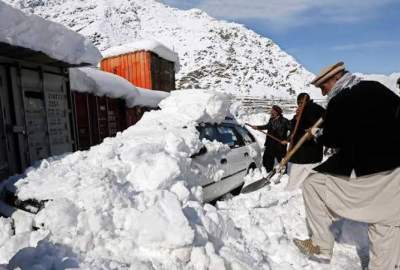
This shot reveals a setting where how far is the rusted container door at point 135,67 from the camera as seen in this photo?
16328mm

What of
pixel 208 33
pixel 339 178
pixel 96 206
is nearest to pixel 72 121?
pixel 96 206

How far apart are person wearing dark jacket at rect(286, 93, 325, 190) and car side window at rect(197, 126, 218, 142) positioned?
1282 millimetres

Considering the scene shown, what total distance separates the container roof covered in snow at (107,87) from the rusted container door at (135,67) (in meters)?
2.52

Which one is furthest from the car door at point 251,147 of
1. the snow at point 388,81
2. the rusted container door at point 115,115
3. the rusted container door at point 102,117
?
the rusted container door at point 115,115

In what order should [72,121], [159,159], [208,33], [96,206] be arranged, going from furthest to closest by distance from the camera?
[208,33], [72,121], [159,159], [96,206]

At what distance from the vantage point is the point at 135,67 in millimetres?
16547

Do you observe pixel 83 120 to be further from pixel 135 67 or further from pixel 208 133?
pixel 135 67

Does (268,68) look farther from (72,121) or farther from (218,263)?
(218,263)

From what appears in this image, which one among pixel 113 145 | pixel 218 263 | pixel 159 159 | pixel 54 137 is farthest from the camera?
pixel 54 137

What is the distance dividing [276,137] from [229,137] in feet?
4.81

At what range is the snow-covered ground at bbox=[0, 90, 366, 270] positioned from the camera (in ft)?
10.5

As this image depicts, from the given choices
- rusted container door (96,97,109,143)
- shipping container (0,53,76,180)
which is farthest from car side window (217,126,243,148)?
rusted container door (96,97,109,143)

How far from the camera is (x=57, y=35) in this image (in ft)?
20.0

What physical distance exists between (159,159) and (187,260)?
144 cm
